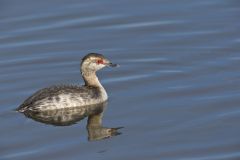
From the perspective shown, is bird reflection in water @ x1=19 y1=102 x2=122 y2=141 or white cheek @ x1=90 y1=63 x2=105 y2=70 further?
white cheek @ x1=90 y1=63 x2=105 y2=70

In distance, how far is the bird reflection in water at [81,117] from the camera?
15.5 m

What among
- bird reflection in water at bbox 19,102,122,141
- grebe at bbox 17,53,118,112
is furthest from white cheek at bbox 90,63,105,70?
bird reflection in water at bbox 19,102,122,141

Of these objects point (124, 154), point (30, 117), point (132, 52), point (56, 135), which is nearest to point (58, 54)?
point (132, 52)

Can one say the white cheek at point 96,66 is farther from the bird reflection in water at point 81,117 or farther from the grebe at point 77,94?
the bird reflection in water at point 81,117

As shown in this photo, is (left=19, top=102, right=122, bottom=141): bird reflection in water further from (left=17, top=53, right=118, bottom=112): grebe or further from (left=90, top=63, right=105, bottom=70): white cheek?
(left=90, top=63, right=105, bottom=70): white cheek

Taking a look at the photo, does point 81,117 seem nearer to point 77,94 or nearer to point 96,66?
point 77,94

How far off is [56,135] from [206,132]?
2.36 metres

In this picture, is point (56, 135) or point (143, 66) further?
point (143, 66)

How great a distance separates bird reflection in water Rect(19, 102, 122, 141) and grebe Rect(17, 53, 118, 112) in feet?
0.28

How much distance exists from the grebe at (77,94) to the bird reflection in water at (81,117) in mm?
86

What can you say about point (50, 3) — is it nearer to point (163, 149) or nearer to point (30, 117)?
point (30, 117)

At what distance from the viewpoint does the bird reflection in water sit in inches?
610

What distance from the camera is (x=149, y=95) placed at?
16.7m

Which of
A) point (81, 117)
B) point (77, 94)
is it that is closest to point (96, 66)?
point (77, 94)
